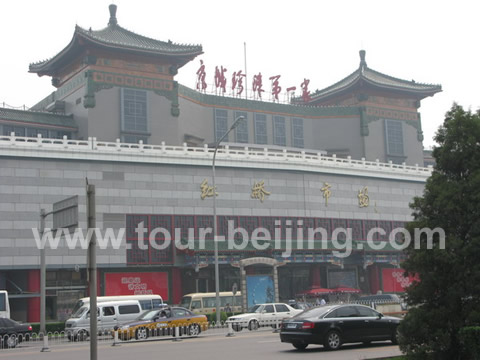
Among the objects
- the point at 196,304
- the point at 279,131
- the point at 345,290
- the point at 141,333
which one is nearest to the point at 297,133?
the point at 279,131

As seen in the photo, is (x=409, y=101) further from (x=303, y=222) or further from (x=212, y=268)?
(x=212, y=268)

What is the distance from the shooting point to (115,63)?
5416cm

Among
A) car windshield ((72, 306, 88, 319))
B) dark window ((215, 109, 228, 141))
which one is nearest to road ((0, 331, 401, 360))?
car windshield ((72, 306, 88, 319))

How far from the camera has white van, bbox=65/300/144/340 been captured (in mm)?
31156

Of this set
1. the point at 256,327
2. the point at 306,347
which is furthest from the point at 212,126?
the point at 306,347

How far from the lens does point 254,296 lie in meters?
49.2

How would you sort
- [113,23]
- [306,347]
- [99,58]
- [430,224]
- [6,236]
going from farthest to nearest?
[113,23]
[99,58]
[6,236]
[306,347]
[430,224]

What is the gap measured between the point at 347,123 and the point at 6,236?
35475 millimetres

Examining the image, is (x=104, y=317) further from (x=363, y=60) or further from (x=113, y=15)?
(x=363, y=60)

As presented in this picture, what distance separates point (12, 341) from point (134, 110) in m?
29.0

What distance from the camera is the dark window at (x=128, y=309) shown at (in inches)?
1320

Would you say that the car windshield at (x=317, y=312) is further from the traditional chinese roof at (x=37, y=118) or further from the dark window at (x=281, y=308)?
the traditional chinese roof at (x=37, y=118)

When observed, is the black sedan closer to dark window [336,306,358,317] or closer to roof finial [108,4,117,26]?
dark window [336,306,358,317]

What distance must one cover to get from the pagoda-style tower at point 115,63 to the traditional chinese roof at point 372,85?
59.8 ft
